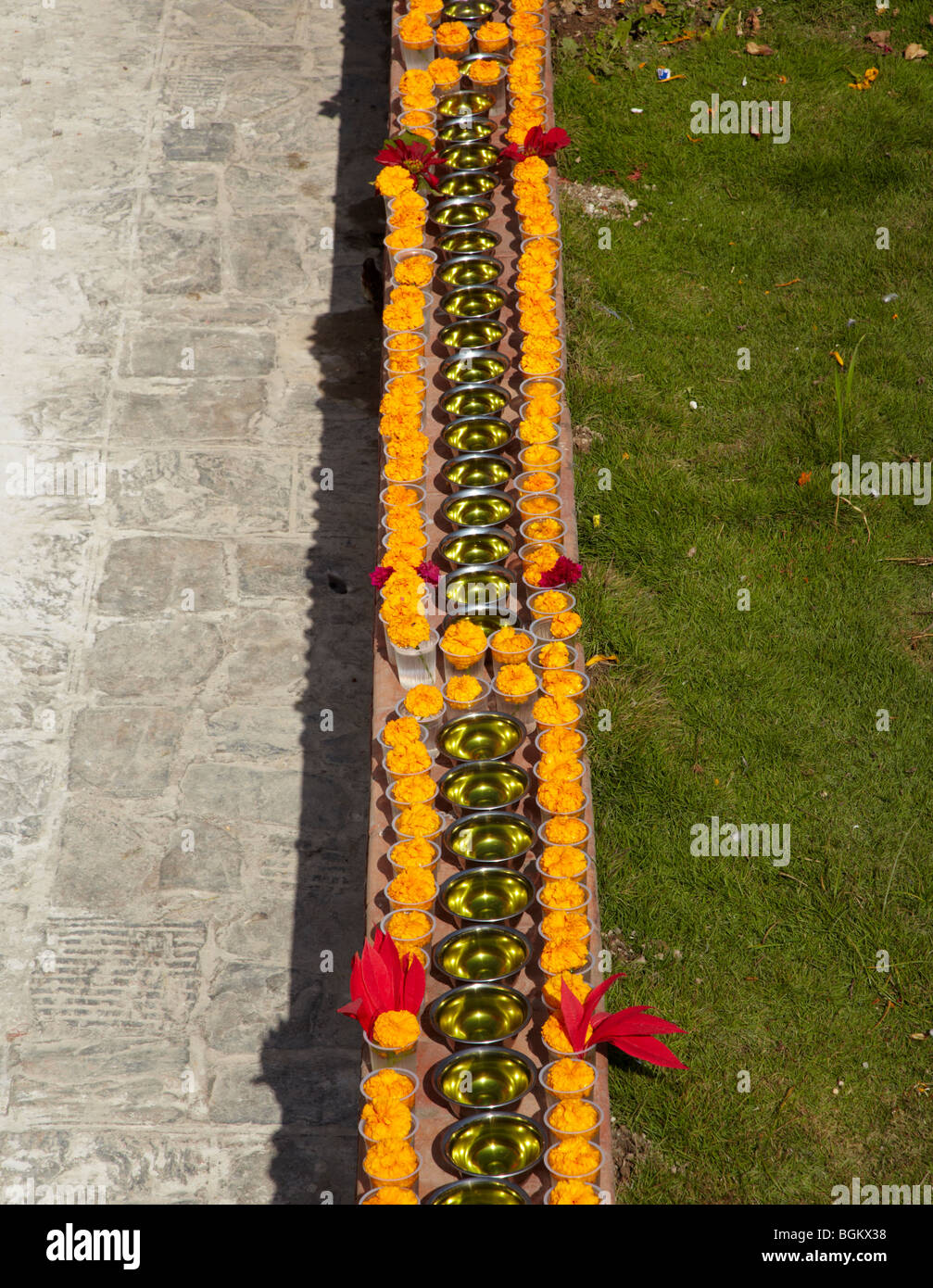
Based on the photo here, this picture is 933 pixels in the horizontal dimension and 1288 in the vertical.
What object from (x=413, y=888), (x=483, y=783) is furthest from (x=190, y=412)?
(x=413, y=888)

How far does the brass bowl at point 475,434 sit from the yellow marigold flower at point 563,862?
2.16 meters

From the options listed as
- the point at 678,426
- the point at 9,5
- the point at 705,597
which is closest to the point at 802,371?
the point at 678,426

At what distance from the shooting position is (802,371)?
747 cm

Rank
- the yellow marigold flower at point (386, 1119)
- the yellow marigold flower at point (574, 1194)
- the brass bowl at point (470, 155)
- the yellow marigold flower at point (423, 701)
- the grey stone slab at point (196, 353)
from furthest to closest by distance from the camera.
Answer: the grey stone slab at point (196, 353) < the brass bowl at point (470, 155) < the yellow marigold flower at point (423, 701) < the yellow marigold flower at point (386, 1119) < the yellow marigold flower at point (574, 1194)

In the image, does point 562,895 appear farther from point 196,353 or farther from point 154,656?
point 196,353

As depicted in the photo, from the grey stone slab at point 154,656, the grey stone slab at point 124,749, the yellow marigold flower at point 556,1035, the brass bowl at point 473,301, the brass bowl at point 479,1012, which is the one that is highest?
the brass bowl at point 473,301

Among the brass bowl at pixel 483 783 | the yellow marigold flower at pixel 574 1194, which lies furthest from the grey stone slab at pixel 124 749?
the yellow marigold flower at pixel 574 1194

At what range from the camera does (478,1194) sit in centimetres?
389

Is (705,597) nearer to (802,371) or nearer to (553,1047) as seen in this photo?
(802,371)

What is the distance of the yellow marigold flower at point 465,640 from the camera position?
16.4ft

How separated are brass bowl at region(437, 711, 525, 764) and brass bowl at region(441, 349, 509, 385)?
6.15 feet

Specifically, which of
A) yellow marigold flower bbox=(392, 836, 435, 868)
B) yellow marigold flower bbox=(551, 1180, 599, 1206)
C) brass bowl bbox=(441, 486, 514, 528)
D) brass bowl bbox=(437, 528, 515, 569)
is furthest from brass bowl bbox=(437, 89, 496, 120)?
yellow marigold flower bbox=(551, 1180, 599, 1206)

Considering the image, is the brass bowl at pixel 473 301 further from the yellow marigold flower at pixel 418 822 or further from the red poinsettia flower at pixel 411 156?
the yellow marigold flower at pixel 418 822

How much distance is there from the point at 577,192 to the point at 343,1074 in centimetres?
597
